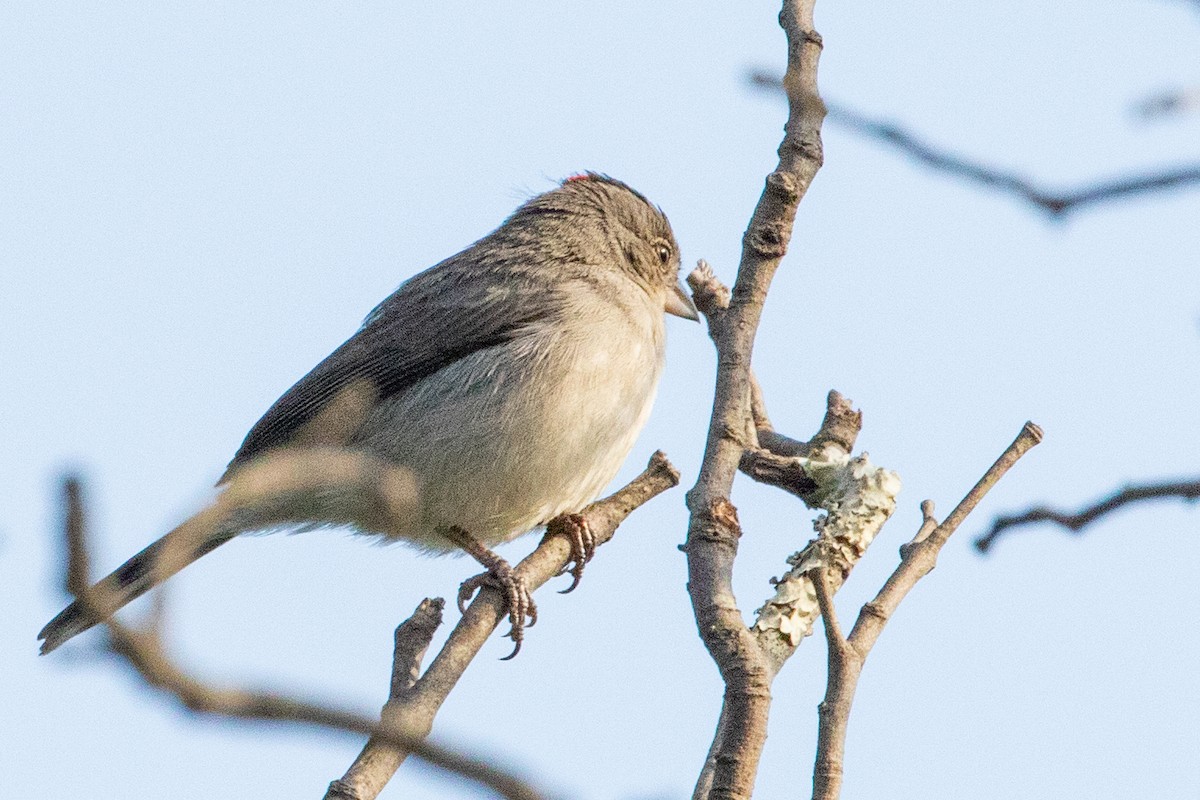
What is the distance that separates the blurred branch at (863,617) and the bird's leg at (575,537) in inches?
68.5

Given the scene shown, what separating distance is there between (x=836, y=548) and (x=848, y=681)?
4.11 ft

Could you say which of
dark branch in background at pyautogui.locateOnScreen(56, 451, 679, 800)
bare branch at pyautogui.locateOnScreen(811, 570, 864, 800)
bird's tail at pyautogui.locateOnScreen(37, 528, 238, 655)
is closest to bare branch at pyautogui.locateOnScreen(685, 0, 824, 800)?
bare branch at pyautogui.locateOnScreen(811, 570, 864, 800)

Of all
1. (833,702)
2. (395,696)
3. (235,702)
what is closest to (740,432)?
(833,702)

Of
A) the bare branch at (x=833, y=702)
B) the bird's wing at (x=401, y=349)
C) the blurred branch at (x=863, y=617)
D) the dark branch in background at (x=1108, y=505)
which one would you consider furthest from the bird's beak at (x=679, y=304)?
the dark branch in background at (x=1108, y=505)

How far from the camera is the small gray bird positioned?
6.34 metres

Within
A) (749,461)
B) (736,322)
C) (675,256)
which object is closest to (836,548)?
(749,461)

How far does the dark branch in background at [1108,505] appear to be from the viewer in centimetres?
215

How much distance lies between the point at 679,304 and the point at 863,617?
4438 millimetres

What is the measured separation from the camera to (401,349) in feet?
22.9

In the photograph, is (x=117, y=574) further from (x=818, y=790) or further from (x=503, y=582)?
(x=818, y=790)

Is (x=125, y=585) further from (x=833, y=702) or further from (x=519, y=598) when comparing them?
(x=833, y=702)

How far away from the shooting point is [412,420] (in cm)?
656

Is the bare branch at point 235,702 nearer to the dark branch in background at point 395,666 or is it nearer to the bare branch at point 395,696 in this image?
the dark branch in background at point 395,666

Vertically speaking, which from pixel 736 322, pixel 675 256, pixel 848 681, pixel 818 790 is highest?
pixel 675 256
